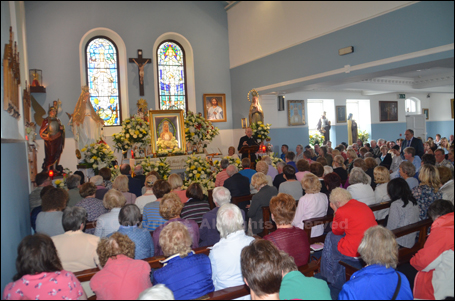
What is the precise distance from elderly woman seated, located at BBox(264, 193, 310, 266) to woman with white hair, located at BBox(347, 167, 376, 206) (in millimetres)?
1664

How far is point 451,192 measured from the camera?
14.0 ft

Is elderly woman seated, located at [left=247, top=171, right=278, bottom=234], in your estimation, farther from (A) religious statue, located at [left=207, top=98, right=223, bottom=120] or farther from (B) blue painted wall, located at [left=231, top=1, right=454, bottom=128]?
(A) religious statue, located at [left=207, top=98, right=223, bottom=120]

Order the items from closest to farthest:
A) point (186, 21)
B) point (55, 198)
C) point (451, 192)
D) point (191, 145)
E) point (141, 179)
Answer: point (55, 198), point (451, 192), point (141, 179), point (191, 145), point (186, 21)

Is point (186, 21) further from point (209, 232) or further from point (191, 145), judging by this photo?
point (209, 232)

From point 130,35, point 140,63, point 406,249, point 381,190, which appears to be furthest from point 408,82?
point 406,249

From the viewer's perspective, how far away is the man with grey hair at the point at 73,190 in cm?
460

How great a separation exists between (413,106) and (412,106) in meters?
0.06

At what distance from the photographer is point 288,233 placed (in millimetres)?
3084

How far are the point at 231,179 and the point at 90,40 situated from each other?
9.09 m

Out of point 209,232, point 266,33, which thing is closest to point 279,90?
point 266,33

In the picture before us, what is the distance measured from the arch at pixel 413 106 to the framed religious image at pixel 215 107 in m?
11.6

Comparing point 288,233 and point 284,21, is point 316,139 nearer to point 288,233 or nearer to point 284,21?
point 284,21

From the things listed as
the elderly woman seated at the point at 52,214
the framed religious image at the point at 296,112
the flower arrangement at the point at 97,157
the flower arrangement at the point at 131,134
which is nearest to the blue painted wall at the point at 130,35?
the framed religious image at the point at 296,112

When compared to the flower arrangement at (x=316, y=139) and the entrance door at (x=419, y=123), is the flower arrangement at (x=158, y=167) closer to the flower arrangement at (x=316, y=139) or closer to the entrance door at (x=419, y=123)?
the flower arrangement at (x=316, y=139)
